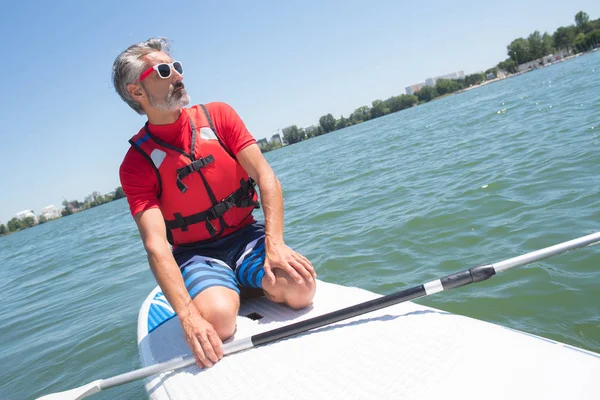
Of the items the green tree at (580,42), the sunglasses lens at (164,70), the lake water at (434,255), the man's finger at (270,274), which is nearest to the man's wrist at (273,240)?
the man's finger at (270,274)

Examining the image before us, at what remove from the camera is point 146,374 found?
2.36 meters

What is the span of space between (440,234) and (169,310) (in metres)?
3.17

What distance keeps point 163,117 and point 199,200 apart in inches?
24.3

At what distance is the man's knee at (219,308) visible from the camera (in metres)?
2.44

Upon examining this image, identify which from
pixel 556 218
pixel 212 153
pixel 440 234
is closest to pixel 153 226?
pixel 212 153

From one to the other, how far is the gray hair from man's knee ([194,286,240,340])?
4.54 feet

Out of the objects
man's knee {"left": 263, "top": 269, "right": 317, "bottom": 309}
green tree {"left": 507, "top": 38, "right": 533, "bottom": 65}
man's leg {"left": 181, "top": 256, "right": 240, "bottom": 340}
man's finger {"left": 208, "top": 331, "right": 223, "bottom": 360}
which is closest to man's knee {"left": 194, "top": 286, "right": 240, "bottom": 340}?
man's leg {"left": 181, "top": 256, "right": 240, "bottom": 340}

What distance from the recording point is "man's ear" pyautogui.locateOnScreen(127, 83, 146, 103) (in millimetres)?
2715

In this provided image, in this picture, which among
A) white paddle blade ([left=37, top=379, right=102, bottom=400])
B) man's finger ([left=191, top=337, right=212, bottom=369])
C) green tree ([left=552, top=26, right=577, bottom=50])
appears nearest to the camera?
man's finger ([left=191, top=337, right=212, bottom=369])

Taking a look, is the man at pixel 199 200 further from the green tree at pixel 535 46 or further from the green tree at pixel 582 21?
the green tree at pixel 582 21

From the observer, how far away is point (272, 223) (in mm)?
2666

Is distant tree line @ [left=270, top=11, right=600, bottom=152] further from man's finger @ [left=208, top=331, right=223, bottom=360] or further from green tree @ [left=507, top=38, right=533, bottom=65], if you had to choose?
man's finger @ [left=208, top=331, right=223, bottom=360]

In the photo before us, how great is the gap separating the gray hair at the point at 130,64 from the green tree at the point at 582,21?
4798 inches


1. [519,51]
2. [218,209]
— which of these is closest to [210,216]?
[218,209]
